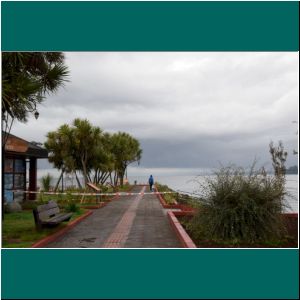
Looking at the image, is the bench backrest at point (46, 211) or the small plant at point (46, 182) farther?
the small plant at point (46, 182)

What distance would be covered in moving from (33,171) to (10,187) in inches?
125

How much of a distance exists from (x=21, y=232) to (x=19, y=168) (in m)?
9.63

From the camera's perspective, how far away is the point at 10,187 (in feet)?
58.2

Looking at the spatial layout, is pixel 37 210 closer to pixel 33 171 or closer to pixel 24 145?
pixel 24 145

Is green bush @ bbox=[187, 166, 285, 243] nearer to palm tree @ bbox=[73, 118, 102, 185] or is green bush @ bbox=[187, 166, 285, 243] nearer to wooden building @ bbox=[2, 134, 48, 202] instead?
wooden building @ bbox=[2, 134, 48, 202]

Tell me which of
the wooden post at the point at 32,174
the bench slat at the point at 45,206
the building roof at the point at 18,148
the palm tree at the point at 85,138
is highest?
the palm tree at the point at 85,138

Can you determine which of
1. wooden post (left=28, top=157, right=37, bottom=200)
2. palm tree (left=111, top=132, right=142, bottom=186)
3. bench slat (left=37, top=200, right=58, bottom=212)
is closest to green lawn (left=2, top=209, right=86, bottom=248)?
bench slat (left=37, top=200, right=58, bottom=212)

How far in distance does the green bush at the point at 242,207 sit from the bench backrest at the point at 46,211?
3725 millimetres

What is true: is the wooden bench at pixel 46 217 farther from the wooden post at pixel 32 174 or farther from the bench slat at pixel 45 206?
the wooden post at pixel 32 174

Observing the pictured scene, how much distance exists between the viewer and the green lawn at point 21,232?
855 centimetres

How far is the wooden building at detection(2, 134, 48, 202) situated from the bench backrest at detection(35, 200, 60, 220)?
518cm

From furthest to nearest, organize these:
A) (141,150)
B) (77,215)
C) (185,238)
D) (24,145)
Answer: (141,150), (24,145), (77,215), (185,238)

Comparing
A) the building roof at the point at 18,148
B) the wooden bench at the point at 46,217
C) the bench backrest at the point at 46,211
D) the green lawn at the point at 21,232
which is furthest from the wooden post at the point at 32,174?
the wooden bench at the point at 46,217

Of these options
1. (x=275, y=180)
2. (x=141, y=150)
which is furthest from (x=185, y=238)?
(x=141, y=150)
